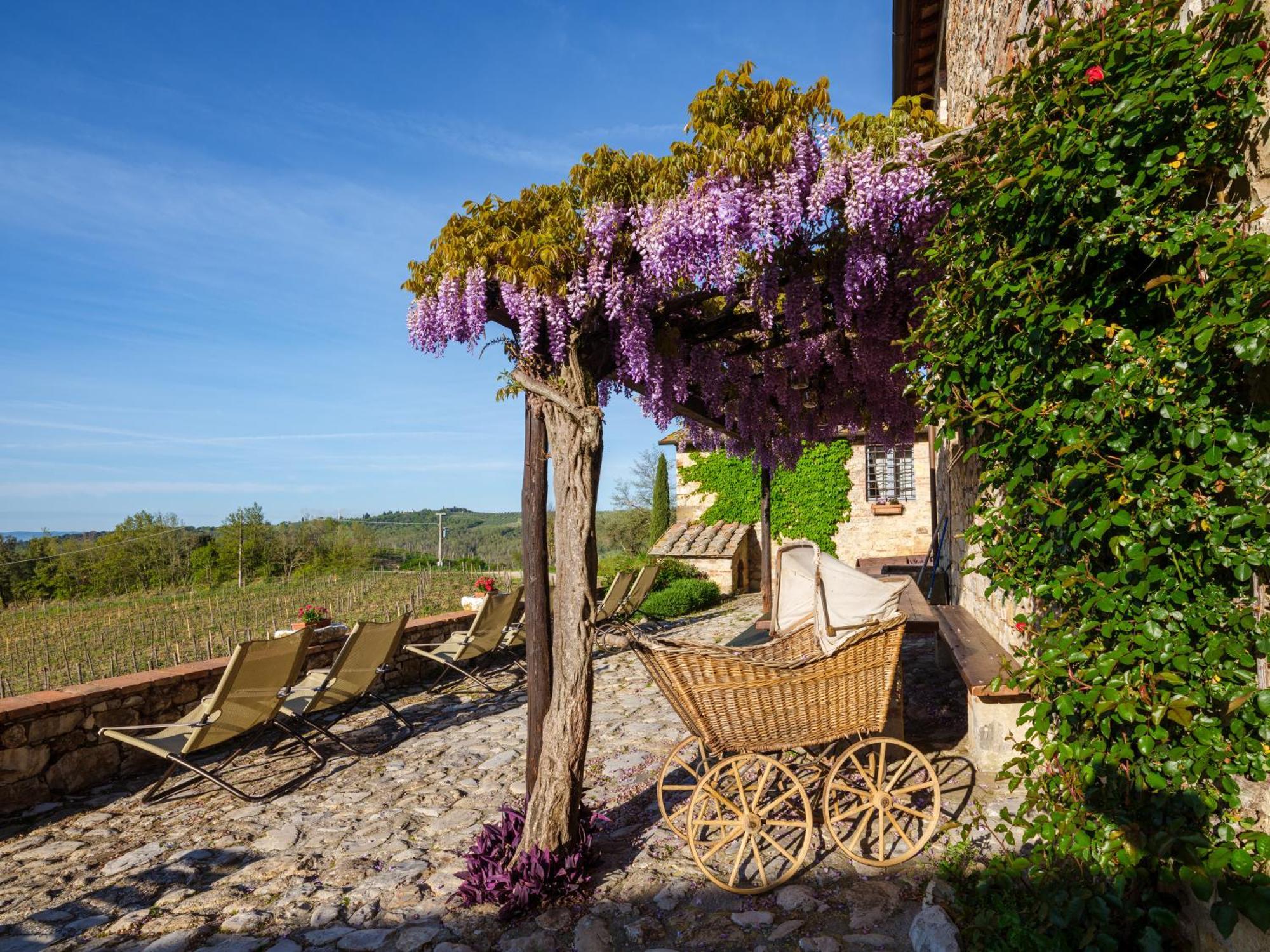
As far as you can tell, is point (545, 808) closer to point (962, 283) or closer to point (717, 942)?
point (717, 942)

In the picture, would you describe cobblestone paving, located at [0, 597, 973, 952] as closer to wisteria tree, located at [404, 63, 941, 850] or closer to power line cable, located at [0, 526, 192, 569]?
wisteria tree, located at [404, 63, 941, 850]

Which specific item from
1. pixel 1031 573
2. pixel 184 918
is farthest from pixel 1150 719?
pixel 184 918

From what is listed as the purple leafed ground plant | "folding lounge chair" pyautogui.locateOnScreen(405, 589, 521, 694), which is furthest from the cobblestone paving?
"folding lounge chair" pyautogui.locateOnScreen(405, 589, 521, 694)

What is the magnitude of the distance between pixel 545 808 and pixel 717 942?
84 centimetres

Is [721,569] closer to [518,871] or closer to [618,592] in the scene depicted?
[618,592]

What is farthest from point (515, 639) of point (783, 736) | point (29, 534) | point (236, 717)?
point (29, 534)

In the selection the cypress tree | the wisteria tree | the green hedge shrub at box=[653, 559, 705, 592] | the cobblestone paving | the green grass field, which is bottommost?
the cobblestone paving

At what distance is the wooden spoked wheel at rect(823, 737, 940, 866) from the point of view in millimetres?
3123

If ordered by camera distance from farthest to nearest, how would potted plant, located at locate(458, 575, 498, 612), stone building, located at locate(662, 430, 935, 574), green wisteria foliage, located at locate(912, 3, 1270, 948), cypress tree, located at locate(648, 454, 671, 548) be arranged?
1. cypress tree, located at locate(648, 454, 671, 548)
2. stone building, located at locate(662, 430, 935, 574)
3. potted plant, located at locate(458, 575, 498, 612)
4. green wisteria foliage, located at locate(912, 3, 1270, 948)

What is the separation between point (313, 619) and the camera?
23.1ft

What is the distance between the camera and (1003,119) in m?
2.57

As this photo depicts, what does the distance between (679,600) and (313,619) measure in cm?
569

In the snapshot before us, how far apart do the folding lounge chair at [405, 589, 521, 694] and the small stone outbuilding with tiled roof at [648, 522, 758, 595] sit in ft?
21.4

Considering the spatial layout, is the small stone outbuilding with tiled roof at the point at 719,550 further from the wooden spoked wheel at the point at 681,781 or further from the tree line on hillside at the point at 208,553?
the wooden spoked wheel at the point at 681,781
